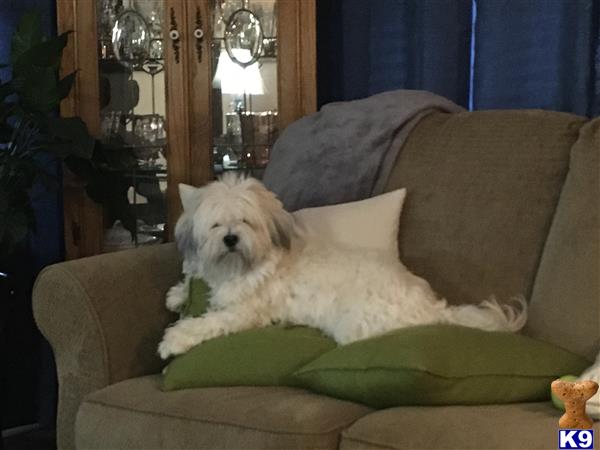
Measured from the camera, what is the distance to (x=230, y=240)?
225 centimetres

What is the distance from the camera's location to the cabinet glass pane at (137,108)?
3150 mm

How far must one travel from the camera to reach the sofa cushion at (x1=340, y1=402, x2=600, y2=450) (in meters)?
1.61

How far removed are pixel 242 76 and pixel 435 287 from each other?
1.18 m

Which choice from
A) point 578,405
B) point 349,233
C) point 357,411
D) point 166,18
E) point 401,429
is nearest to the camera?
point 578,405

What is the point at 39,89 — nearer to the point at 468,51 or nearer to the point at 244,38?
the point at 244,38

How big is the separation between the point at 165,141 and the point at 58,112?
417 mm

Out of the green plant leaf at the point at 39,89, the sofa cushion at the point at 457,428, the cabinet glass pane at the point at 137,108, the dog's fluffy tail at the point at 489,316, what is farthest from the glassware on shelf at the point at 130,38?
the sofa cushion at the point at 457,428

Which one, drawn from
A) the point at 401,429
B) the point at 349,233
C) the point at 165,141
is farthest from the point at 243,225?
the point at 165,141

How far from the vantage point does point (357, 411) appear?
186 cm

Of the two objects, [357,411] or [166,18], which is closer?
[357,411]

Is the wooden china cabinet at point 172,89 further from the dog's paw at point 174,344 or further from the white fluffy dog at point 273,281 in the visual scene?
the dog's paw at point 174,344

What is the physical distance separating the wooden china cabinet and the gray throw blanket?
42 centimetres

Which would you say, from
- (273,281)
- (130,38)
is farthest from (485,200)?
(130,38)

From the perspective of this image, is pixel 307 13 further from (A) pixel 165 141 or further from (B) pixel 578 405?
(B) pixel 578 405
